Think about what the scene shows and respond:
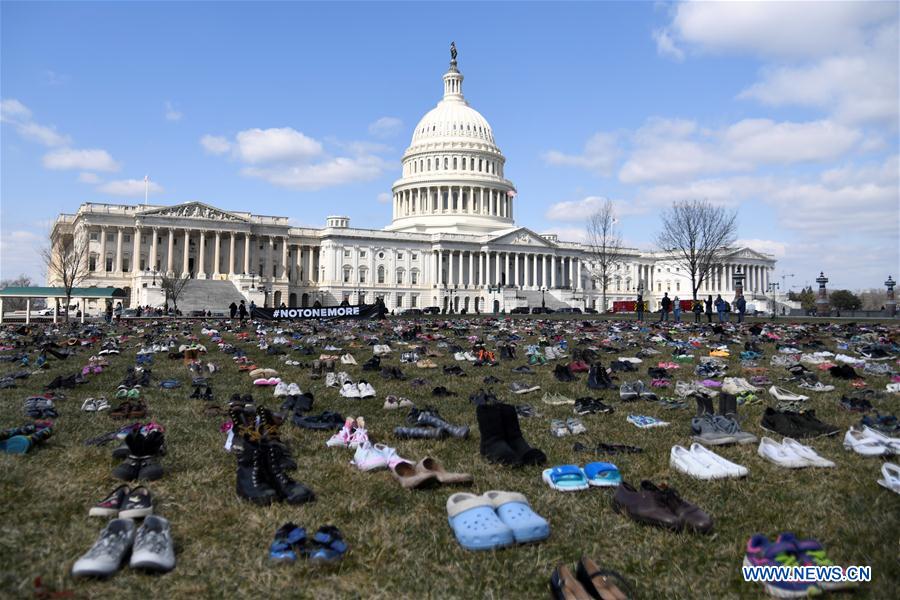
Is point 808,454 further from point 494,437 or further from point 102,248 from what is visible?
point 102,248

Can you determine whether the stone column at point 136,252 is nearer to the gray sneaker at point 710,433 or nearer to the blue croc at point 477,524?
the gray sneaker at point 710,433

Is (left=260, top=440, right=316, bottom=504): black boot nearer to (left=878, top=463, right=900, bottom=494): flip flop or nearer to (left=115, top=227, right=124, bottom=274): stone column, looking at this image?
(left=878, top=463, right=900, bottom=494): flip flop

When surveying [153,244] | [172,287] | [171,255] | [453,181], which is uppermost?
[453,181]

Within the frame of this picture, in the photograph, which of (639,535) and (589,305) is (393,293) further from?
(639,535)

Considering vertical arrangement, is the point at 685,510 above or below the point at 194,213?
below

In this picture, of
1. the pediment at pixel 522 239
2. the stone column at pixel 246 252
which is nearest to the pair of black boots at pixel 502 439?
the stone column at pixel 246 252

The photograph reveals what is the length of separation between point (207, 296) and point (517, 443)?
3108 inches

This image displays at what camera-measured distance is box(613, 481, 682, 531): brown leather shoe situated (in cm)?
457

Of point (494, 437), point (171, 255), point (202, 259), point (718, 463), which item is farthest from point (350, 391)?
point (171, 255)

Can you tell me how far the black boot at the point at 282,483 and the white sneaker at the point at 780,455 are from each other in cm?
467

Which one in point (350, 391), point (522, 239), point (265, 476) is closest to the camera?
point (265, 476)

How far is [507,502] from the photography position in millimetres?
4664

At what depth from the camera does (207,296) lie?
78500 mm

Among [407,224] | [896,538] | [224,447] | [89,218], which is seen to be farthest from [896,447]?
[407,224]
